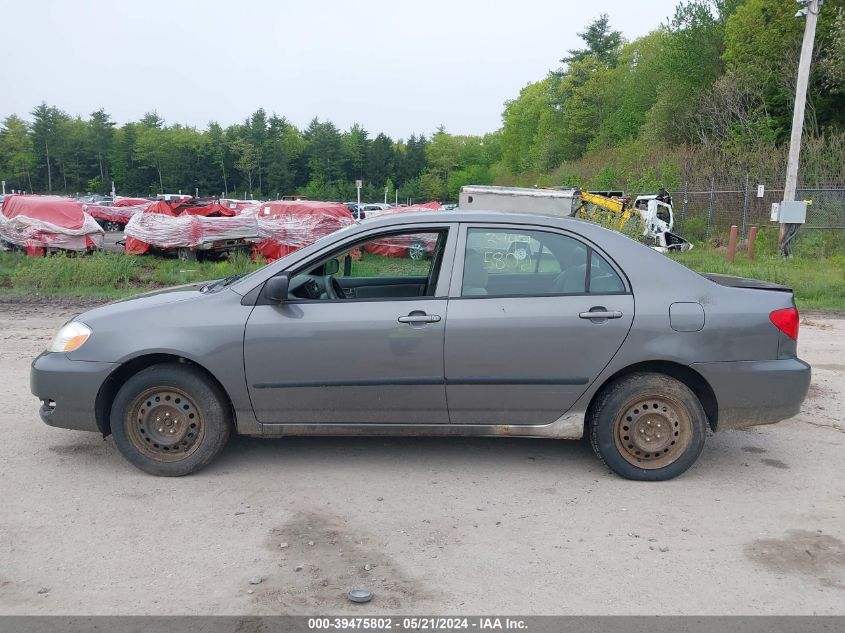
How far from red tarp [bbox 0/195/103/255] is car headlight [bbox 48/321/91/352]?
49.4ft

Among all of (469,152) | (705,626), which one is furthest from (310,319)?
(469,152)

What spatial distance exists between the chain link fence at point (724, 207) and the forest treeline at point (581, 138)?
3.15 feet

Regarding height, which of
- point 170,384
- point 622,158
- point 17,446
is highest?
point 622,158

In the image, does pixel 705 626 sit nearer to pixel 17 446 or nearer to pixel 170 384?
pixel 170 384

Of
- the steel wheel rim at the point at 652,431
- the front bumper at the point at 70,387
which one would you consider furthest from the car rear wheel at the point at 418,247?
the front bumper at the point at 70,387

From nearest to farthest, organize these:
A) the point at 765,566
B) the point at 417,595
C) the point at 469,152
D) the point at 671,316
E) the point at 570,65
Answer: the point at 417,595, the point at 765,566, the point at 671,316, the point at 570,65, the point at 469,152

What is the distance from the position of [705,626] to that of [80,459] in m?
4.06

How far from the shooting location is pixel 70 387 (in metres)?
4.56

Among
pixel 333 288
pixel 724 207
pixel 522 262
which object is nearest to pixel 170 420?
pixel 333 288

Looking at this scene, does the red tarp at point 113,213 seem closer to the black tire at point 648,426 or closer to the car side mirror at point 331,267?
the car side mirror at point 331,267

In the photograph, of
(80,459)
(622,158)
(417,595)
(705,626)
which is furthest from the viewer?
(622,158)

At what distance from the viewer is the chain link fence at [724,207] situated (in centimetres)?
2277

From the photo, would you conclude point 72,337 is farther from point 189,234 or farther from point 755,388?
point 189,234

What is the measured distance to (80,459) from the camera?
4.96 m
